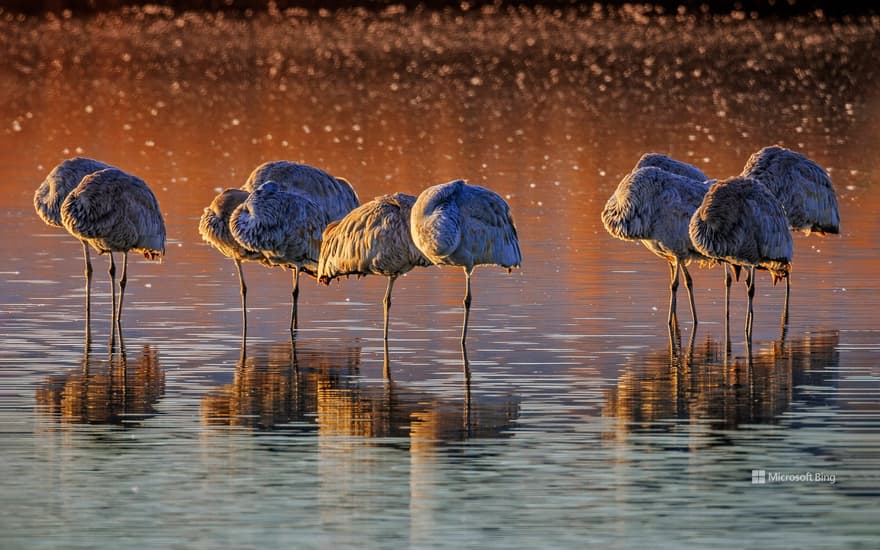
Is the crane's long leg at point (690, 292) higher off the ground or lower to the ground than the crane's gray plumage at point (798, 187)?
lower

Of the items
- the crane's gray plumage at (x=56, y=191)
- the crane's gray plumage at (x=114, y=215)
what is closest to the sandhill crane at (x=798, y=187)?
the crane's gray plumage at (x=114, y=215)

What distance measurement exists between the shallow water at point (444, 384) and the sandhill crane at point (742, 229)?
621mm

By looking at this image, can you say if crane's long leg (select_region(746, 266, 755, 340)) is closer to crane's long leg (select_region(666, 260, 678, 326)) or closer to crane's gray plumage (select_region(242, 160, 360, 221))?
crane's long leg (select_region(666, 260, 678, 326))

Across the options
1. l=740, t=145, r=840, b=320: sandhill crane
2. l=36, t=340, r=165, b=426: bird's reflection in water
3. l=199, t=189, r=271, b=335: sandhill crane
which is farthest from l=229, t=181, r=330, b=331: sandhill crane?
l=740, t=145, r=840, b=320: sandhill crane

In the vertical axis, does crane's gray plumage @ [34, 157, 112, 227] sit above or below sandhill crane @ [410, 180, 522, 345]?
above

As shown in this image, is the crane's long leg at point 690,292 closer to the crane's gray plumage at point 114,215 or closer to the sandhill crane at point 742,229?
the sandhill crane at point 742,229

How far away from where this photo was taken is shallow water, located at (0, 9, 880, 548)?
1102 centimetres

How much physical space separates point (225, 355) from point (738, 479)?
5.55 m

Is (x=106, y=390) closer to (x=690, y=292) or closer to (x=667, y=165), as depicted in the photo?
(x=690, y=292)

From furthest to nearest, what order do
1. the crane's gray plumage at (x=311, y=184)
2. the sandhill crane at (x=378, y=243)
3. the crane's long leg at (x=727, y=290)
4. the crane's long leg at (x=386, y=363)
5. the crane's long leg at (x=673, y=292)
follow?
the crane's gray plumage at (x=311, y=184) < the crane's long leg at (x=673, y=292) < the crane's long leg at (x=727, y=290) < the sandhill crane at (x=378, y=243) < the crane's long leg at (x=386, y=363)

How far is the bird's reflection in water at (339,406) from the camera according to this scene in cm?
1323

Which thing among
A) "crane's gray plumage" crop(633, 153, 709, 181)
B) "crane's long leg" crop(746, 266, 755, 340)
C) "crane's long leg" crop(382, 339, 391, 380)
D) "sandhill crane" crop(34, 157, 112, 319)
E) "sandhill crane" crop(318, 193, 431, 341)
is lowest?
"crane's long leg" crop(382, 339, 391, 380)

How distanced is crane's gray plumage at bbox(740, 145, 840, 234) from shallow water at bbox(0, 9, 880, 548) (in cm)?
68

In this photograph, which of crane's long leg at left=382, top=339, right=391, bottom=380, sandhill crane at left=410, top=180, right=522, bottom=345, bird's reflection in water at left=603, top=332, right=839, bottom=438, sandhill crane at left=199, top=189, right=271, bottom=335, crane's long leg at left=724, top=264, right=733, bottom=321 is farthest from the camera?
sandhill crane at left=199, top=189, right=271, bottom=335
